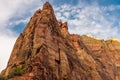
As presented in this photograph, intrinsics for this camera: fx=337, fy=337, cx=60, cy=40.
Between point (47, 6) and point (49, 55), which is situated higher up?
point (47, 6)

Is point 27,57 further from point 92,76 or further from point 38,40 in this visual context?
point 92,76

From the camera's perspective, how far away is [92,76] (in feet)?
401

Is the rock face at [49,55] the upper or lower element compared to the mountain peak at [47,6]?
lower

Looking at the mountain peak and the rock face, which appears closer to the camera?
the rock face

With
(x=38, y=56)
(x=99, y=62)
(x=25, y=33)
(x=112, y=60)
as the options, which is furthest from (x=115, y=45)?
(x=38, y=56)

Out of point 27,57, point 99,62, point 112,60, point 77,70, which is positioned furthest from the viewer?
point 112,60

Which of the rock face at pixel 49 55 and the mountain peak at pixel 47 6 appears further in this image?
the mountain peak at pixel 47 6

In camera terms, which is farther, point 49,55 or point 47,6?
point 47,6

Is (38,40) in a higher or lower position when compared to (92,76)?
higher

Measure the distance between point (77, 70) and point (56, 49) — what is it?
12.0m

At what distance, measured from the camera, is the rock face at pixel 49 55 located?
89.2 m

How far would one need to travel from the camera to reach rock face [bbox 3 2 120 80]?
293ft

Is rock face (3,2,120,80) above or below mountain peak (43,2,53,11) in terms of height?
below

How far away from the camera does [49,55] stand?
9606 centimetres
